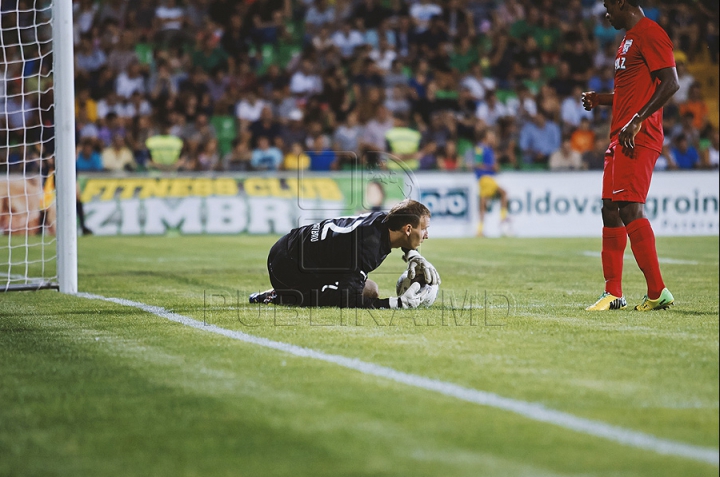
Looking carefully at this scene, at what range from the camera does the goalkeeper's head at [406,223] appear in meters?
6.28

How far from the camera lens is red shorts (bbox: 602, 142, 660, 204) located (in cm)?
637

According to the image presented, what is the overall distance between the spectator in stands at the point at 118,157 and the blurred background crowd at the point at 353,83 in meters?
0.03

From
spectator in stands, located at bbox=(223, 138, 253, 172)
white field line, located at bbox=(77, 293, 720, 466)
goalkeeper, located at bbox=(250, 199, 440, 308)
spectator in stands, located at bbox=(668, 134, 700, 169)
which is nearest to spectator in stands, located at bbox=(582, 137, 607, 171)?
spectator in stands, located at bbox=(668, 134, 700, 169)

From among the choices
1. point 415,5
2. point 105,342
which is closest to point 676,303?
point 105,342

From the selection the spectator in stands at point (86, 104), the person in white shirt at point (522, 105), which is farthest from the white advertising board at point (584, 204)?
the spectator in stands at point (86, 104)

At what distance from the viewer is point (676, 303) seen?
7.05 meters

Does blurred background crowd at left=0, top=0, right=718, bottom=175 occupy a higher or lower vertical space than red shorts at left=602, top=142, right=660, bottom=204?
higher

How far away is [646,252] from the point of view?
641 centimetres

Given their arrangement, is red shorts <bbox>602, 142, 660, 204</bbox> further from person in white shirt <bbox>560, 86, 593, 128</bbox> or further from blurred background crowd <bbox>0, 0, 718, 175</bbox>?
person in white shirt <bbox>560, 86, 593, 128</bbox>

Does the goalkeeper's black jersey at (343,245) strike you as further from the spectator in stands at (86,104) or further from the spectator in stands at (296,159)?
the spectator in stands at (86,104)

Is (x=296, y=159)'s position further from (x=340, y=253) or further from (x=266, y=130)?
(x=340, y=253)

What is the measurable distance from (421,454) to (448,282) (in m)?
6.18

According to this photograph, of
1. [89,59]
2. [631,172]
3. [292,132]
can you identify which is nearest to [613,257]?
[631,172]

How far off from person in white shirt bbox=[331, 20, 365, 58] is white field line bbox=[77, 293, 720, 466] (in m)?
16.1
